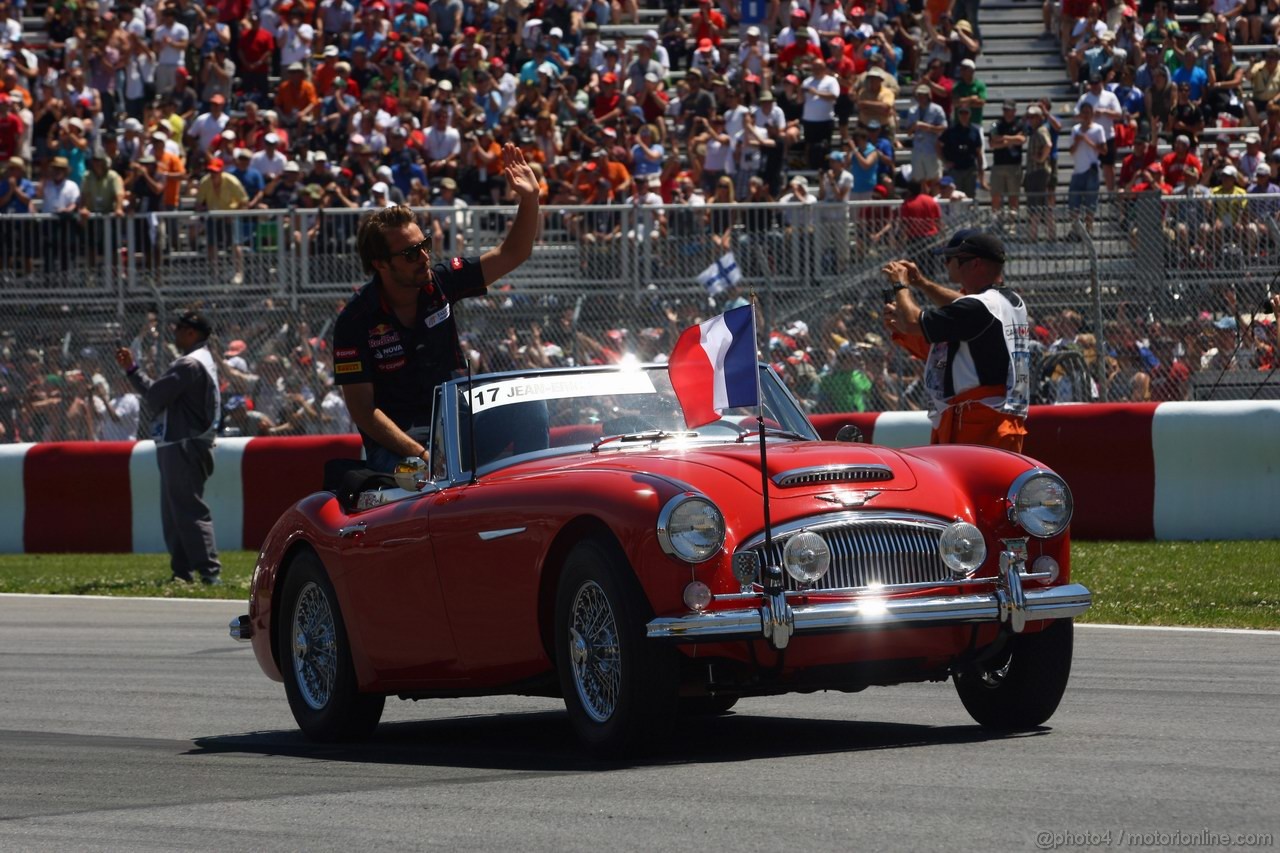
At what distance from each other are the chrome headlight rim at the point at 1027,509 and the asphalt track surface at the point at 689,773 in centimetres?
66

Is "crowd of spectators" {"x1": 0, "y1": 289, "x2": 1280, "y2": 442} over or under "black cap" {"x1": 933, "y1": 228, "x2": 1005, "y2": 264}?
under

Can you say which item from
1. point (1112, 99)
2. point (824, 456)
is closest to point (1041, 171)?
point (1112, 99)

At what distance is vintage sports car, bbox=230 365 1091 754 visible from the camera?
6.16 meters

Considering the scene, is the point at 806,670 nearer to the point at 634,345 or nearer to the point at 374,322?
the point at 374,322

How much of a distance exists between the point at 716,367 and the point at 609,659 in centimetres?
125

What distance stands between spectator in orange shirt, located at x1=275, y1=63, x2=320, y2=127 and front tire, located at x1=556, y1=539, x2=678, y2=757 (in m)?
18.5

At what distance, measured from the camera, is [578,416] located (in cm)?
737

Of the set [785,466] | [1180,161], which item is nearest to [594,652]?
[785,466]

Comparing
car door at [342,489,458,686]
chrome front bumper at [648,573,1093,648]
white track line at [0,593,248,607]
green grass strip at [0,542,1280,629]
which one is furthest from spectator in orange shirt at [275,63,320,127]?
chrome front bumper at [648,573,1093,648]

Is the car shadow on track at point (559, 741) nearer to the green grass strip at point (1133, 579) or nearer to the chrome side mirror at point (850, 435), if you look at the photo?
the chrome side mirror at point (850, 435)

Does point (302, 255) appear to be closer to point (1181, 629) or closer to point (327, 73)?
point (327, 73)

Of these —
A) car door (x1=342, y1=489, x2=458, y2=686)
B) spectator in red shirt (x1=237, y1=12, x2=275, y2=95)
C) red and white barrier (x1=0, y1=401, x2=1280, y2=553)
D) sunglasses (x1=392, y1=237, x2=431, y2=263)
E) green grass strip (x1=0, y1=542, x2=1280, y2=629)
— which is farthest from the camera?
spectator in red shirt (x1=237, y1=12, x2=275, y2=95)

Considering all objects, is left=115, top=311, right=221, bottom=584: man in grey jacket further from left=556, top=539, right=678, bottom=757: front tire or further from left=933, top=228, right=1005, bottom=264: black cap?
left=556, top=539, right=678, bottom=757: front tire

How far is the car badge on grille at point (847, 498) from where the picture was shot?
638 centimetres
